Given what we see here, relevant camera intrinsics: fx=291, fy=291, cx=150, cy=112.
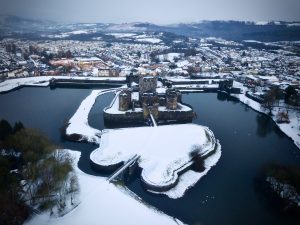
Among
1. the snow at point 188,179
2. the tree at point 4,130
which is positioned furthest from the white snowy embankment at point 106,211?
the tree at point 4,130

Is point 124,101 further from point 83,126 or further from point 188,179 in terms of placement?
point 188,179

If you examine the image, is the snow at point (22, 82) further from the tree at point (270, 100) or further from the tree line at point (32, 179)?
the tree at point (270, 100)

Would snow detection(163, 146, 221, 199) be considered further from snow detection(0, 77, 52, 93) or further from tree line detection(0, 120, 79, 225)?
snow detection(0, 77, 52, 93)

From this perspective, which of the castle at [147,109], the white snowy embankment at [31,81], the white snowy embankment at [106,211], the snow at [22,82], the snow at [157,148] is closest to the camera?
the white snowy embankment at [106,211]

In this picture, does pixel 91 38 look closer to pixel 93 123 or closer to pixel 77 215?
pixel 93 123

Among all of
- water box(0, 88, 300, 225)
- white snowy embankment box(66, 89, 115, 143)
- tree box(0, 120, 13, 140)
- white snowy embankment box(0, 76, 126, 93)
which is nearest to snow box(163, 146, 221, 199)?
water box(0, 88, 300, 225)

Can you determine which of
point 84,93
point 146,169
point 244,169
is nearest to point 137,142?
point 146,169
